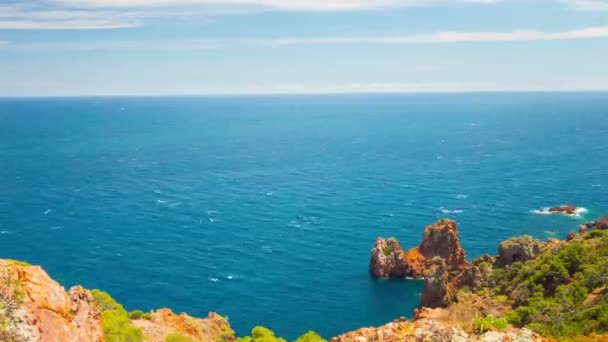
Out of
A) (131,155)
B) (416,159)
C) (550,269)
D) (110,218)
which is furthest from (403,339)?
(131,155)

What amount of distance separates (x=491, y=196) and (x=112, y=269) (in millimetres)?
90290

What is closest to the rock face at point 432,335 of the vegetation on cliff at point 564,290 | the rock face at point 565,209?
the vegetation on cliff at point 564,290

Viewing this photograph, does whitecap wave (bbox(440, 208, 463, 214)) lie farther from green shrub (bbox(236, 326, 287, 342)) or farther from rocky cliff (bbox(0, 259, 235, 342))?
rocky cliff (bbox(0, 259, 235, 342))

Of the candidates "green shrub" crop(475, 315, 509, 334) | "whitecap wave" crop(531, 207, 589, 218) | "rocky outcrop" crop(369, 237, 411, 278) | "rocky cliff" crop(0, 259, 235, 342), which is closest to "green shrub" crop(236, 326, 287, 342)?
"rocky cliff" crop(0, 259, 235, 342)

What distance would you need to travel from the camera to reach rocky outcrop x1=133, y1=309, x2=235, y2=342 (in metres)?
40.3

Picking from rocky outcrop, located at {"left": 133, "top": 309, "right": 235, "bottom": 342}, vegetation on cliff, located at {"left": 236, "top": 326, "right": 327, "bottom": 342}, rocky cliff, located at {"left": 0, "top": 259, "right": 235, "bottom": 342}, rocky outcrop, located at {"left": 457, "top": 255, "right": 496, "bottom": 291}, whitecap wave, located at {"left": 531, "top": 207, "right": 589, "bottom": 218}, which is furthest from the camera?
whitecap wave, located at {"left": 531, "top": 207, "right": 589, "bottom": 218}

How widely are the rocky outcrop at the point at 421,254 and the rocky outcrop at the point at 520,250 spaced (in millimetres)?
12636

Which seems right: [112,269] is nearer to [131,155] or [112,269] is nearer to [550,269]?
[550,269]

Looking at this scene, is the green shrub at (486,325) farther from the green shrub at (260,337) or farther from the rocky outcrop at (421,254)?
the rocky outcrop at (421,254)

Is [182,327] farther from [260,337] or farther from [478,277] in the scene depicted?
[478,277]

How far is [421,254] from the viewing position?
84.8 metres

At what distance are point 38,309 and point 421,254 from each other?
7232 cm

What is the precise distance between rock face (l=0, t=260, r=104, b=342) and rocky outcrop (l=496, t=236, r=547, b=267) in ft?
188

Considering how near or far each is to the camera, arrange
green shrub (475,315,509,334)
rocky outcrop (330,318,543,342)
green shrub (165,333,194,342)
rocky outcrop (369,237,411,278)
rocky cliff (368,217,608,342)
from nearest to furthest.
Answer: rocky outcrop (330,318,543,342) < green shrub (475,315,509,334) < rocky cliff (368,217,608,342) < green shrub (165,333,194,342) < rocky outcrop (369,237,411,278)
